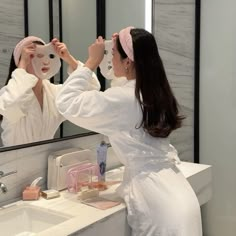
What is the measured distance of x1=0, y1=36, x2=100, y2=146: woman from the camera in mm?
1629

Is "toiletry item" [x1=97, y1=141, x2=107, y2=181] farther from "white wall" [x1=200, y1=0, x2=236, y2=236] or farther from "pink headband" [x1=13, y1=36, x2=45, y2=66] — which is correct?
"white wall" [x1=200, y1=0, x2=236, y2=236]

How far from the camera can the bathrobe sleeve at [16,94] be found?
1.61m

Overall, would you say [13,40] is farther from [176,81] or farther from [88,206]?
[176,81]

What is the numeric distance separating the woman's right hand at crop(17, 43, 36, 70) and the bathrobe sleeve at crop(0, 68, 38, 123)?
29mm

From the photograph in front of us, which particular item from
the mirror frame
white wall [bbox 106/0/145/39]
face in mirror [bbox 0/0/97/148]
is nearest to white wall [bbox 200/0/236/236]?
white wall [bbox 106/0/145/39]

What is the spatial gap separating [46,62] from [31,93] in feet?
0.58

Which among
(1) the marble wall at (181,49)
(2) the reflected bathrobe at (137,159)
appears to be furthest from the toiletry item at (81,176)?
(1) the marble wall at (181,49)

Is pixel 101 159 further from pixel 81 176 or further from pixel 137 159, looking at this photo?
pixel 137 159

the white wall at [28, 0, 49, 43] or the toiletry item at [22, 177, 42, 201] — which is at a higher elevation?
the white wall at [28, 0, 49, 43]

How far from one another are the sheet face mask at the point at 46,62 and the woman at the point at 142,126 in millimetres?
300

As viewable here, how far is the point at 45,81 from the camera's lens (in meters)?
1.80

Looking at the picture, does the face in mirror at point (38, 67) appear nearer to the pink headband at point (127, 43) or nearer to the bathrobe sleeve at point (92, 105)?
the bathrobe sleeve at point (92, 105)

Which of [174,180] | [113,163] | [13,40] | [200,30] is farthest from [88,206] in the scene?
[200,30]

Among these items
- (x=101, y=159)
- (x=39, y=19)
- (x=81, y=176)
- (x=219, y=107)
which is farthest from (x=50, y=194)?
(x=219, y=107)
